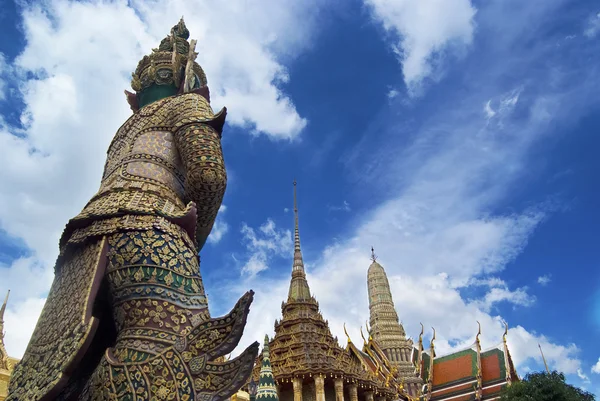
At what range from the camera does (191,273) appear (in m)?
3.01

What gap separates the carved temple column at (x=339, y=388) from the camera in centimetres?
1897

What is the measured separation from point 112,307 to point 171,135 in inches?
60.8

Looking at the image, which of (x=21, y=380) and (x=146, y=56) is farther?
(x=146, y=56)

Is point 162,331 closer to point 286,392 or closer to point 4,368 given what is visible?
point 4,368

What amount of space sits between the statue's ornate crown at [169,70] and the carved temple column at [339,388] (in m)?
16.6

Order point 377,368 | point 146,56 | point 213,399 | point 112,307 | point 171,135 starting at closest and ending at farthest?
1. point 213,399
2. point 112,307
3. point 171,135
4. point 146,56
5. point 377,368

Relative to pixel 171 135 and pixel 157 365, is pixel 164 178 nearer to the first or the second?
pixel 171 135

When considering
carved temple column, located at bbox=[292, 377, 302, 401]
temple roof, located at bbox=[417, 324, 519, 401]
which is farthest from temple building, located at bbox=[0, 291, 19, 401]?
temple roof, located at bbox=[417, 324, 519, 401]

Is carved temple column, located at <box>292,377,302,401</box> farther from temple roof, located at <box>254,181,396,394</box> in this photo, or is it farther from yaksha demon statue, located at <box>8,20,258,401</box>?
yaksha demon statue, located at <box>8,20,258,401</box>

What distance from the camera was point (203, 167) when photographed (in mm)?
3461

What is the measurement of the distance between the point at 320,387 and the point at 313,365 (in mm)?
824

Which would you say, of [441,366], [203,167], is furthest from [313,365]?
[203,167]

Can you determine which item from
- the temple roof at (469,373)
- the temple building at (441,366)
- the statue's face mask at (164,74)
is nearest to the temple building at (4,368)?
the statue's face mask at (164,74)

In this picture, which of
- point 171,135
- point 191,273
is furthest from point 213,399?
point 171,135
